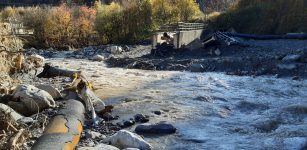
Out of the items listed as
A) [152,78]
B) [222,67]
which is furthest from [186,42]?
[152,78]

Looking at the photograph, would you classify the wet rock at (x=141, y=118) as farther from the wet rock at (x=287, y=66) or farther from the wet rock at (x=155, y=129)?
the wet rock at (x=287, y=66)

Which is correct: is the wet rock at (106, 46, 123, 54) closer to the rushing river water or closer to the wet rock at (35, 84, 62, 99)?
the rushing river water

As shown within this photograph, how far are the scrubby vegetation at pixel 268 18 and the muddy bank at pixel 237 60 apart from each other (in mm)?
4230

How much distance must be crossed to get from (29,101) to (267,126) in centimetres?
475

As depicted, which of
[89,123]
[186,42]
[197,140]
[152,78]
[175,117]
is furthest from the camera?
[186,42]

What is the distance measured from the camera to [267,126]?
9.34 m

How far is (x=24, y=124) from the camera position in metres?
7.65

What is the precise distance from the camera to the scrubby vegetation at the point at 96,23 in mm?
26109

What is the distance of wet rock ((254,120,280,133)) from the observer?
9188mm

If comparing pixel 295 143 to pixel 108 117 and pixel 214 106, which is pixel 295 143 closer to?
pixel 214 106

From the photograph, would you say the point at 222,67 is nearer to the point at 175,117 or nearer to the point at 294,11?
the point at 175,117

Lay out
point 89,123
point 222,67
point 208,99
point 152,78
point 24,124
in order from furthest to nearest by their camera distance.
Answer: point 222,67 < point 152,78 < point 208,99 < point 89,123 < point 24,124

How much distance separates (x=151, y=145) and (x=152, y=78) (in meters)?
8.11

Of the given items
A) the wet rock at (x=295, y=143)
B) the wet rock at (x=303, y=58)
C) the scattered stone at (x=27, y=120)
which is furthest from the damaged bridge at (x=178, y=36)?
the wet rock at (x=295, y=143)
